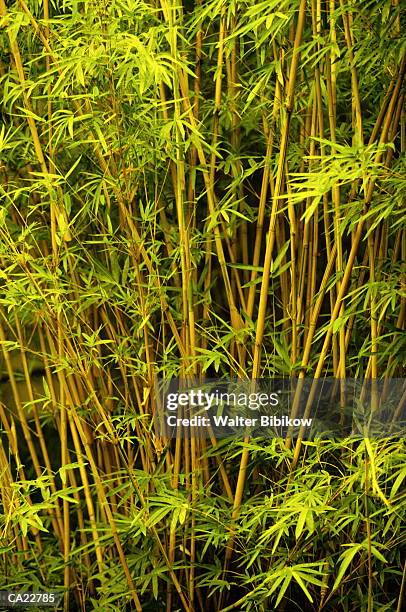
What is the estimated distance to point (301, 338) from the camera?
268 centimetres

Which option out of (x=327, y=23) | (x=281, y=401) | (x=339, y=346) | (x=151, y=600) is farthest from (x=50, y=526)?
(x=327, y=23)

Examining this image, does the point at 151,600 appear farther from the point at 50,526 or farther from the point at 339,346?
the point at 339,346

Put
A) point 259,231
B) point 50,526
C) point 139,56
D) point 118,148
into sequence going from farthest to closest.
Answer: point 50,526
point 259,231
point 118,148
point 139,56

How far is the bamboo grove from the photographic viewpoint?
91.0 inches

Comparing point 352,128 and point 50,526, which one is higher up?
point 352,128

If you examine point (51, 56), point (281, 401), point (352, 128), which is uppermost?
point (51, 56)

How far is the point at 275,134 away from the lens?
2514 millimetres

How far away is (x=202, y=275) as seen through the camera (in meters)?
2.65

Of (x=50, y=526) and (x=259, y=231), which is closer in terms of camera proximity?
(x=259, y=231)

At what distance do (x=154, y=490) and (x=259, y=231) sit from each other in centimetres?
75

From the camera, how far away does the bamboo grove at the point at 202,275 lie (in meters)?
2.31

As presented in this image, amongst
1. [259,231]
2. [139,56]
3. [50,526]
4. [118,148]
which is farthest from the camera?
[50,526]

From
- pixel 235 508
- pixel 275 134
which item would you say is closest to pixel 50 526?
pixel 235 508

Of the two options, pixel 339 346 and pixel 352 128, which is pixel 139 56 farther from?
pixel 339 346
